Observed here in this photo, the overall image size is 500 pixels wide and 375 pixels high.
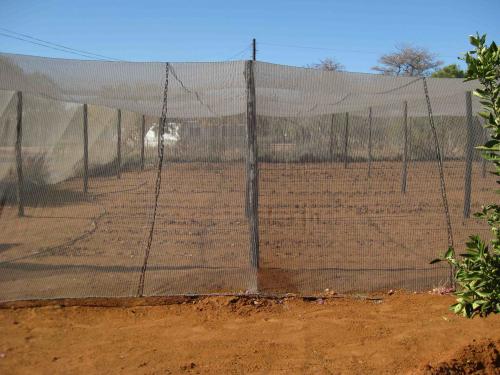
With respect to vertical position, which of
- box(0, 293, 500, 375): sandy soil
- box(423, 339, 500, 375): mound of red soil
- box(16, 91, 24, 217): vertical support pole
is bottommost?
box(0, 293, 500, 375): sandy soil

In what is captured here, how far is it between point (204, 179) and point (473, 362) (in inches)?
116

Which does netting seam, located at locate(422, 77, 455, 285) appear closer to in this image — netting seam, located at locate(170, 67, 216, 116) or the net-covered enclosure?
the net-covered enclosure

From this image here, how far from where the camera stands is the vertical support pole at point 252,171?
16.3 feet

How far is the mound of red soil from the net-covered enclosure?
6.09ft

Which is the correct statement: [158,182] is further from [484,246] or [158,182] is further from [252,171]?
[484,246]

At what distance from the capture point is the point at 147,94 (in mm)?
5016

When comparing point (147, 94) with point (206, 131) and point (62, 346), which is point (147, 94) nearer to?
point (206, 131)

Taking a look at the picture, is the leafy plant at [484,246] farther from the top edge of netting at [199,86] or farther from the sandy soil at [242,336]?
the top edge of netting at [199,86]

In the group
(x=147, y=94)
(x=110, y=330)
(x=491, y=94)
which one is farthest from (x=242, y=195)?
(x=491, y=94)

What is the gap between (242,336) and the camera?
426cm

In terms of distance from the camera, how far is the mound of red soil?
10.7ft

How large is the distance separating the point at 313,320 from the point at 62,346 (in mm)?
2239

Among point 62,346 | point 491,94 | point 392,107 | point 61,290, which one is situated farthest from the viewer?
point 392,107

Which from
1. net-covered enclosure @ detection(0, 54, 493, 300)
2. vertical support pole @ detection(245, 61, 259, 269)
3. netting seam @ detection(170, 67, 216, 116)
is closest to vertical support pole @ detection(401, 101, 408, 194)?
net-covered enclosure @ detection(0, 54, 493, 300)
